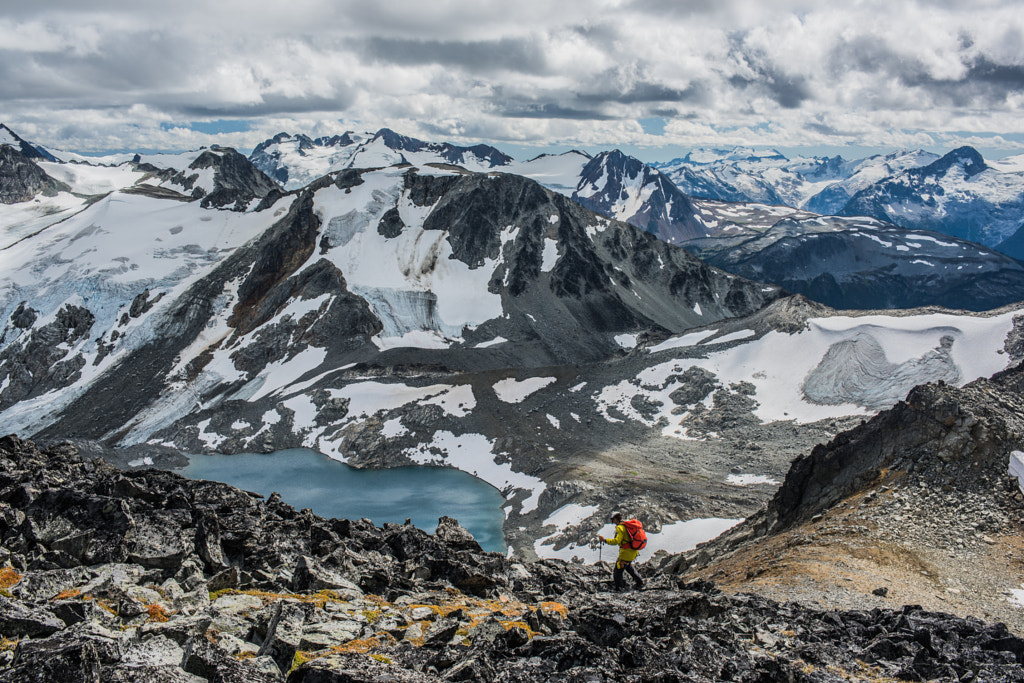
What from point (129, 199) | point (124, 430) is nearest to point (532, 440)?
point (124, 430)

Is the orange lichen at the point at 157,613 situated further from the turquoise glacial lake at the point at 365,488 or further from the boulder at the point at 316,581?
the turquoise glacial lake at the point at 365,488

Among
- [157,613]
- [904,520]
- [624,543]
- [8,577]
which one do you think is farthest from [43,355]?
[904,520]

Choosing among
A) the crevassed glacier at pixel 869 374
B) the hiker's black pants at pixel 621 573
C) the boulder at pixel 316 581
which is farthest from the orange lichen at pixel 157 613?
the crevassed glacier at pixel 869 374

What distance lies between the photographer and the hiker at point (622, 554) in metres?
20.8

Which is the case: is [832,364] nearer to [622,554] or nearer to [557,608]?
[622,554]

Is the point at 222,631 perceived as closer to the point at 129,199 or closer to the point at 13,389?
the point at 13,389

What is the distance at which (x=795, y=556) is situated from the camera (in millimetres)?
26578

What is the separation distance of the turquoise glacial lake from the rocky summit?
127 ft

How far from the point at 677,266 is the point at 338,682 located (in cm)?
16635

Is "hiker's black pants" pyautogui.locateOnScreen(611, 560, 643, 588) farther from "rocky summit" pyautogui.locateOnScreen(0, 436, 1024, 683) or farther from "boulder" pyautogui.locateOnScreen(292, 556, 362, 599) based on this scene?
"boulder" pyautogui.locateOnScreen(292, 556, 362, 599)

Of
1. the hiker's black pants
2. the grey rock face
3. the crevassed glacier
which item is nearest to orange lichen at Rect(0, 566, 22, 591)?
the hiker's black pants

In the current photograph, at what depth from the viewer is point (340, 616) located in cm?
1502

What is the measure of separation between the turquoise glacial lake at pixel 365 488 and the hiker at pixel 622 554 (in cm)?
3791

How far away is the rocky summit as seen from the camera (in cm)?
1090
